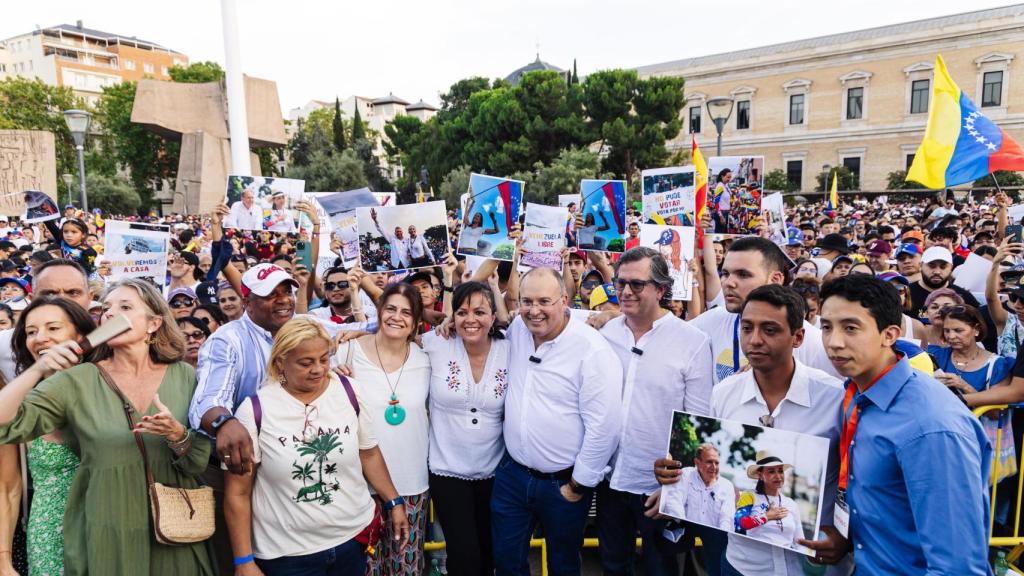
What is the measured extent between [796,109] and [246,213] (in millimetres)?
54371

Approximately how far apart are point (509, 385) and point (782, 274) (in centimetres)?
172

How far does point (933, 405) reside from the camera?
1932 mm

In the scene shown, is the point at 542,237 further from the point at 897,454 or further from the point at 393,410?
the point at 897,454

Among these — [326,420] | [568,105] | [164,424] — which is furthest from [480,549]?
[568,105]

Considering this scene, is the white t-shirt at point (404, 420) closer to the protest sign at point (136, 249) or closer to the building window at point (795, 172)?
the protest sign at point (136, 249)

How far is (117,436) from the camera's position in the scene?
2539 millimetres

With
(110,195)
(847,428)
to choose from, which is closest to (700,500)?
(847,428)

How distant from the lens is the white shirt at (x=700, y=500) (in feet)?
8.30

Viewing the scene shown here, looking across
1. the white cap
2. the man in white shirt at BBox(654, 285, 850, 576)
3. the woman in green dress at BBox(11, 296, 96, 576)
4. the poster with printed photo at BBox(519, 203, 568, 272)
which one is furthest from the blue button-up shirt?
the white cap

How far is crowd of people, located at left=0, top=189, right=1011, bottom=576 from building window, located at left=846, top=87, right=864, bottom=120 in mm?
53655

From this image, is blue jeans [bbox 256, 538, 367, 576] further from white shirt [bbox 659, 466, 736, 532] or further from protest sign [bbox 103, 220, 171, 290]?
protest sign [bbox 103, 220, 171, 290]

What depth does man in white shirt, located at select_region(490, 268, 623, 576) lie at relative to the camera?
3.23 m

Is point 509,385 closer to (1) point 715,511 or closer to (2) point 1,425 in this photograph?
(1) point 715,511

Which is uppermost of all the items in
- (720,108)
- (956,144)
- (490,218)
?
(720,108)
